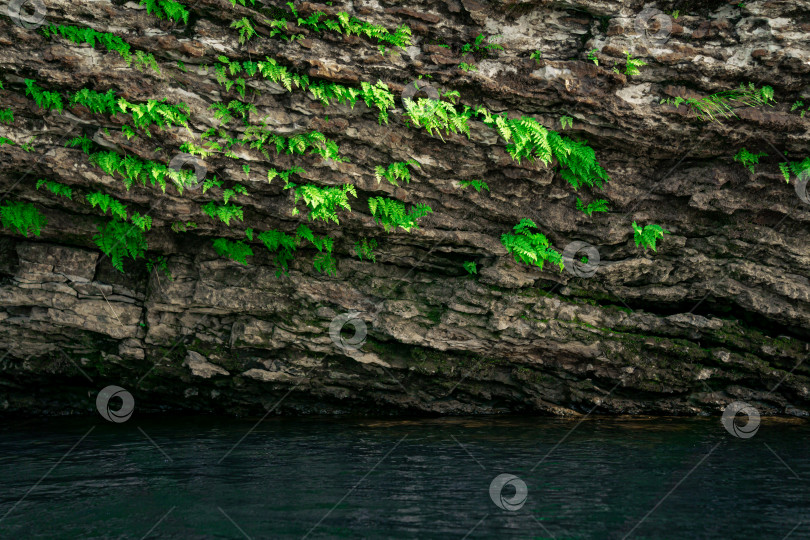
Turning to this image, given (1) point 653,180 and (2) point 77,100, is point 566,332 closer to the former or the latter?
(1) point 653,180

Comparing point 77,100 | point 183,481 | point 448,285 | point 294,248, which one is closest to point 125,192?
point 77,100

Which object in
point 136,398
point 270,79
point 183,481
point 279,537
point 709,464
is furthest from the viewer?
point 136,398

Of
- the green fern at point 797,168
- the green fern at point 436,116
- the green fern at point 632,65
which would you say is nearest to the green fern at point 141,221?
the green fern at point 436,116

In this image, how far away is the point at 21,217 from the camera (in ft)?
28.0

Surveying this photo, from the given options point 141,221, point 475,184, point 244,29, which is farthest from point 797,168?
point 141,221

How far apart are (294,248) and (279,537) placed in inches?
203

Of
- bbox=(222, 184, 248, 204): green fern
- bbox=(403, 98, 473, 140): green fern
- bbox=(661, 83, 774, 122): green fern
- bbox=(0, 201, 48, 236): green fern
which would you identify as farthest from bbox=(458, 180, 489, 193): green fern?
bbox=(0, 201, 48, 236): green fern

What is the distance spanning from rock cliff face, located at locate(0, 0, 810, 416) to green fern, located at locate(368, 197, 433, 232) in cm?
19

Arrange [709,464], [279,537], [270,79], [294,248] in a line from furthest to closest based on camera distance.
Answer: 1. [294,248]
2. [270,79]
3. [709,464]
4. [279,537]

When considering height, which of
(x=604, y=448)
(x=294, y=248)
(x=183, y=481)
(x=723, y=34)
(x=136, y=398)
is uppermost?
(x=723, y=34)

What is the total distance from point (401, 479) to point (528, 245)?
431cm

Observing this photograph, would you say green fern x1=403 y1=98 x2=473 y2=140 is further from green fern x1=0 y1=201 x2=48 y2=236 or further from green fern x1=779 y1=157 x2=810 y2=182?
green fern x1=0 y1=201 x2=48 y2=236

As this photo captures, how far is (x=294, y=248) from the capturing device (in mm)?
9422

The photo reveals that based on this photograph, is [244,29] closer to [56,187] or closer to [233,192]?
[233,192]
